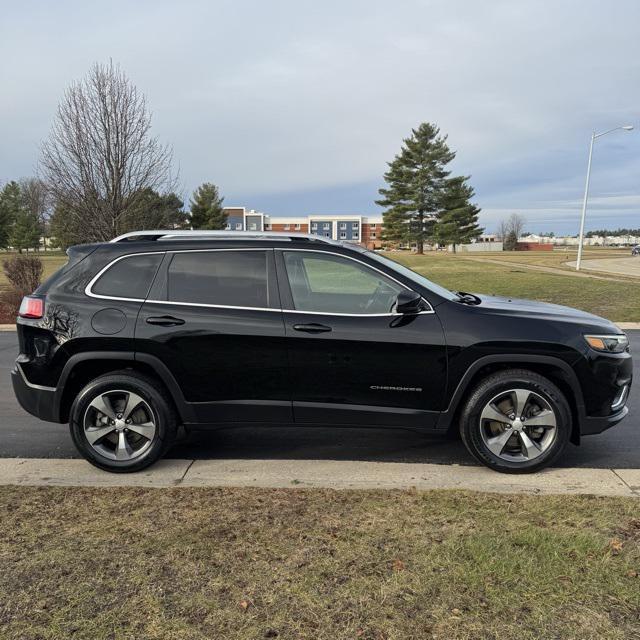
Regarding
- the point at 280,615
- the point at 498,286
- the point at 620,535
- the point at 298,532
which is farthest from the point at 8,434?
the point at 498,286

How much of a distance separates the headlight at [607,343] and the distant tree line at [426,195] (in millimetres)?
54829

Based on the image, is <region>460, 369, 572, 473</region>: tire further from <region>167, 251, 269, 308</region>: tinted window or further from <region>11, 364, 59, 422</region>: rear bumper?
<region>11, 364, 59, 422</region>: rear bumper

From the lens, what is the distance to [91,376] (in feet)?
14.0

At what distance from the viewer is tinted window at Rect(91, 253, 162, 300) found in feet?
13.7

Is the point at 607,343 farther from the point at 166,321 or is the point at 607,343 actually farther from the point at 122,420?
the point at 122,420

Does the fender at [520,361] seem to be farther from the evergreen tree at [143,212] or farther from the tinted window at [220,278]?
the evergreen tree at [143,212]

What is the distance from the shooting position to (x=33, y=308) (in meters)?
4.18

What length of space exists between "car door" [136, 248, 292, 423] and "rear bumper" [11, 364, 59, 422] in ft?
2.60

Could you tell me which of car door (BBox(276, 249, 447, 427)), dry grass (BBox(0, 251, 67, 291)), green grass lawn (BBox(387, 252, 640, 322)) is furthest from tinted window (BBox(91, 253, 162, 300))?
dry grass (BBox(0, 251, 67, 291))

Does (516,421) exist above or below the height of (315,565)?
above

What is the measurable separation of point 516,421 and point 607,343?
2.87ft

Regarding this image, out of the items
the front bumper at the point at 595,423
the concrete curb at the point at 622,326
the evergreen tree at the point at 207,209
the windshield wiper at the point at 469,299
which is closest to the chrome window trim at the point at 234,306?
the windshield wiper at the point at 469,299

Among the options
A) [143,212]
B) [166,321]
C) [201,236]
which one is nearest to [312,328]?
[166,321]

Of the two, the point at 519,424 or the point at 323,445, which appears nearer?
the point at 519,424
